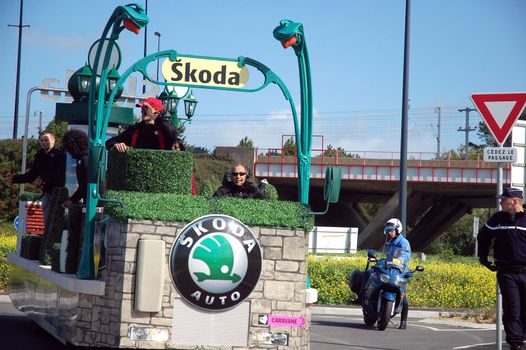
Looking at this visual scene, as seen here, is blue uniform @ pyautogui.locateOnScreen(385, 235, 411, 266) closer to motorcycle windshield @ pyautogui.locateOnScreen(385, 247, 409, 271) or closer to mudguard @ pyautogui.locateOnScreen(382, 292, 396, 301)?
motorcycle windshield @ pyautogui.locateOnScreen(385, 247, 409, 271)

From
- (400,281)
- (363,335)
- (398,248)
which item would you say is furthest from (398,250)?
(363,335)

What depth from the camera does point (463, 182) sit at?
63406 mm

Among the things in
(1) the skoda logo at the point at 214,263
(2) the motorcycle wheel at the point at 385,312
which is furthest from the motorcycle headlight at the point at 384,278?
(1) the skoda logo at the point at 214,263

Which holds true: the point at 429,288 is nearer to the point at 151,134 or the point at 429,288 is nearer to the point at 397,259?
the point at 397,259

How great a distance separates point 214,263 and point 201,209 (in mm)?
484

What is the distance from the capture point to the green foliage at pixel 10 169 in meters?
43.4

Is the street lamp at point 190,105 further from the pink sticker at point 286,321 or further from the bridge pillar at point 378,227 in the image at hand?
the bridge pillar at point 378,227

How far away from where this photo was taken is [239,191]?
401 inches

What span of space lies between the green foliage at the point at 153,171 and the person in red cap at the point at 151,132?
32.5 inches

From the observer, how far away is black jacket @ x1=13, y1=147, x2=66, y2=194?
12023mm

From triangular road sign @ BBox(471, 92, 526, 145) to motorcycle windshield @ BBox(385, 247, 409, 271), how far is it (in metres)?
3.59

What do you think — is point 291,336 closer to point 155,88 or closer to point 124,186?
point 124,186

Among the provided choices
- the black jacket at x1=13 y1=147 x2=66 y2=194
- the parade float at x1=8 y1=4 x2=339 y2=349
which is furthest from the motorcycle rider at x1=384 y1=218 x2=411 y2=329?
the parade float at x1=8 y1=4 x2=339 y2=349

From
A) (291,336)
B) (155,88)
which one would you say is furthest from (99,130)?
(155,88)
